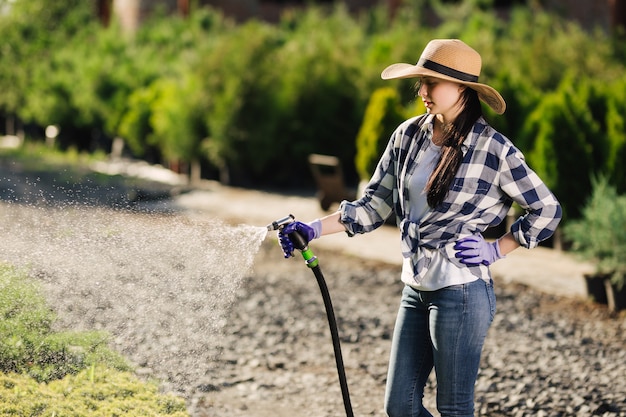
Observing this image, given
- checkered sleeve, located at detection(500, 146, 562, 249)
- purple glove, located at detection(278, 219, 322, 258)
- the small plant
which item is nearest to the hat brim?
checkered sleeve, located at detection(500, 146, 562, 249)

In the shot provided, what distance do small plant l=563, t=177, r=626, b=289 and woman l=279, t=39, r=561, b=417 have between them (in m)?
4.51

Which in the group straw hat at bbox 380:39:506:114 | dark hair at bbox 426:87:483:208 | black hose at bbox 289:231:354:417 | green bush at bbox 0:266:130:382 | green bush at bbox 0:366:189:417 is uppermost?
straw hat at bbox 380:39:506:114

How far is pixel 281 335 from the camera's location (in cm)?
677

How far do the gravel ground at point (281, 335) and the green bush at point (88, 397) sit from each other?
27 centimetres

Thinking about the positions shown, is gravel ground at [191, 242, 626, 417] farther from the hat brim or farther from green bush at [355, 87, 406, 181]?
green bush at [355, 87, 406, 181]

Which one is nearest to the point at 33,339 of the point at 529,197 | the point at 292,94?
the point at 529,197

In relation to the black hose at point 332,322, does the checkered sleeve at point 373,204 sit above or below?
above

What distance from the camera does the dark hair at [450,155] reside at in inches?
125

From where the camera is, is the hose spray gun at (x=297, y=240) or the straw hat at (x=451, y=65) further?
the hose spray gun at (x=297, y=240)

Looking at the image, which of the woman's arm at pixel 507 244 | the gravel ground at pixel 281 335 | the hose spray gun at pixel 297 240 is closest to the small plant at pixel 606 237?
the gravel ground at pixel 281 335

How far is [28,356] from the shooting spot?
13.3 ft

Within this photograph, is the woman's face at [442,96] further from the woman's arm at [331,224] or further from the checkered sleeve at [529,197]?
the woman's arm at [331,224]

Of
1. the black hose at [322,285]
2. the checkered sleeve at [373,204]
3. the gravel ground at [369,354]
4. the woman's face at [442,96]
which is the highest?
the woman's face at [442,96]

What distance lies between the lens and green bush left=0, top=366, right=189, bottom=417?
12.6 feet
